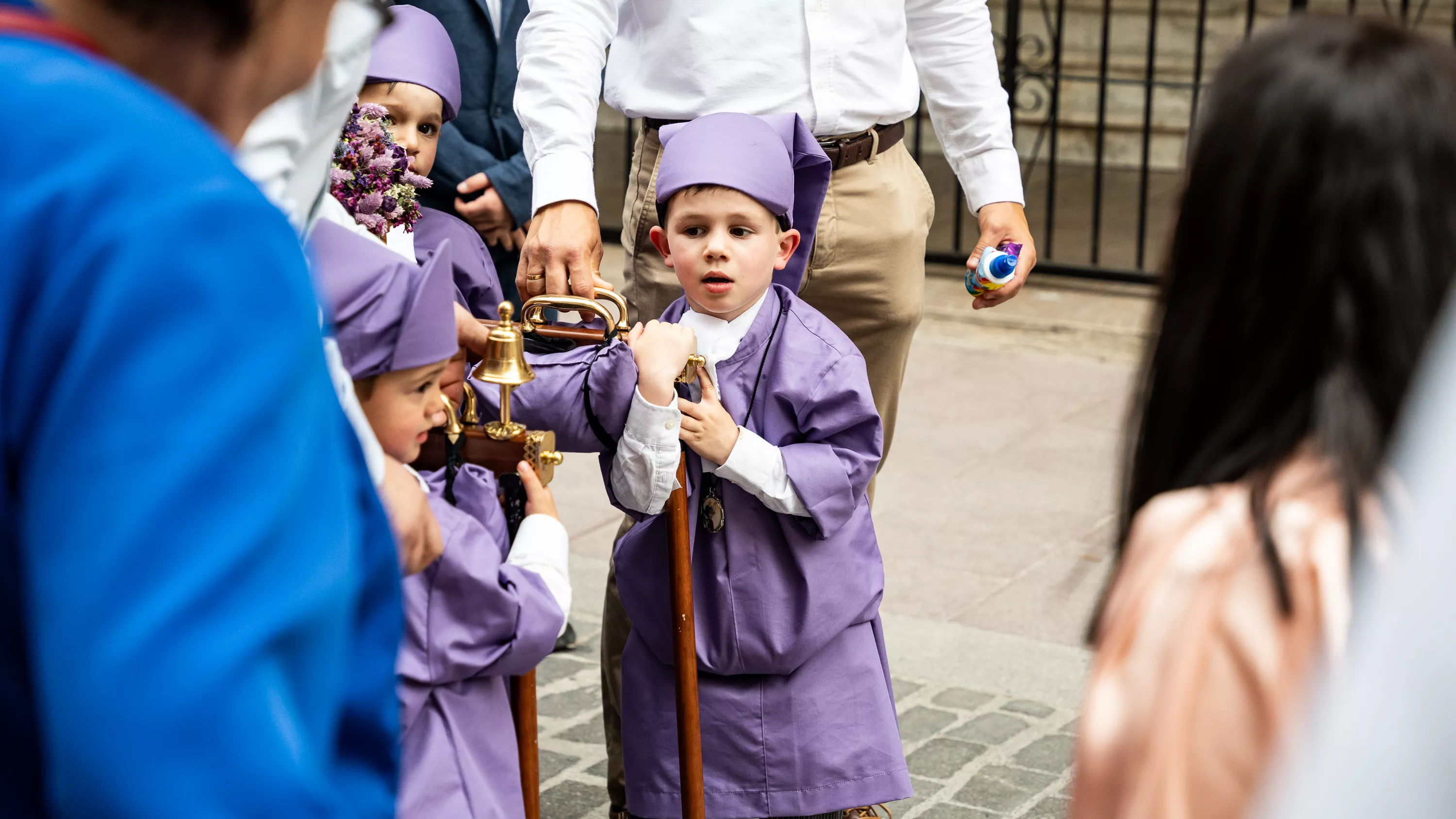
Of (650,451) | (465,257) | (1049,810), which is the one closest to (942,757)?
(1049,810)

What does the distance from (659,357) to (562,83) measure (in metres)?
0.85

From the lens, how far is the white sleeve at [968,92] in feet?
12.0

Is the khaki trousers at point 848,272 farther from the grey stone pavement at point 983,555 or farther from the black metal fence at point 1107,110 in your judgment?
the black metal fence at point 1107,110

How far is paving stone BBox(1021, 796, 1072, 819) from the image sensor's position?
341 cm

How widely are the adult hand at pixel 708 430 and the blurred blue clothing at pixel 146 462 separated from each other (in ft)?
6.05

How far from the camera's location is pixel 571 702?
401 cm

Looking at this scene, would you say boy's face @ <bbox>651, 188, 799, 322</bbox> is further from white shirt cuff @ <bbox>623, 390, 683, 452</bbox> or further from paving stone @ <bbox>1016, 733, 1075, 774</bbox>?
paving stone @ <bbox>1016, 733, 1075, 774</bbox>

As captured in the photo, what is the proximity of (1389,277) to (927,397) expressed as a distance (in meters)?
5.48

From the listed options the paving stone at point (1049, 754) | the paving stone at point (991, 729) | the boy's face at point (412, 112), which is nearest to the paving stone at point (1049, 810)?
the paving stone at point (1049, 754)

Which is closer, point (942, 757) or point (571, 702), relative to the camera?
point (942, 757)

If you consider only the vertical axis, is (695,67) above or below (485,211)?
above

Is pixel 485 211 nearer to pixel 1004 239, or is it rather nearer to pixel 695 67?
pixel 695 67

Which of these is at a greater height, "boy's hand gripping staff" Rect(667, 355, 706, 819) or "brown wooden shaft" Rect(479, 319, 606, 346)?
"brown wooden shaft" Rect(479, 319, 606, 346)

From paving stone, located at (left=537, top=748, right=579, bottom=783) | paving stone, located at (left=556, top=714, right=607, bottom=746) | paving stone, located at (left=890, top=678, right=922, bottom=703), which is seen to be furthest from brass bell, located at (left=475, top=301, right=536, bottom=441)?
paving stone, located at (left=890, top=678, right=922, bottom=703)
